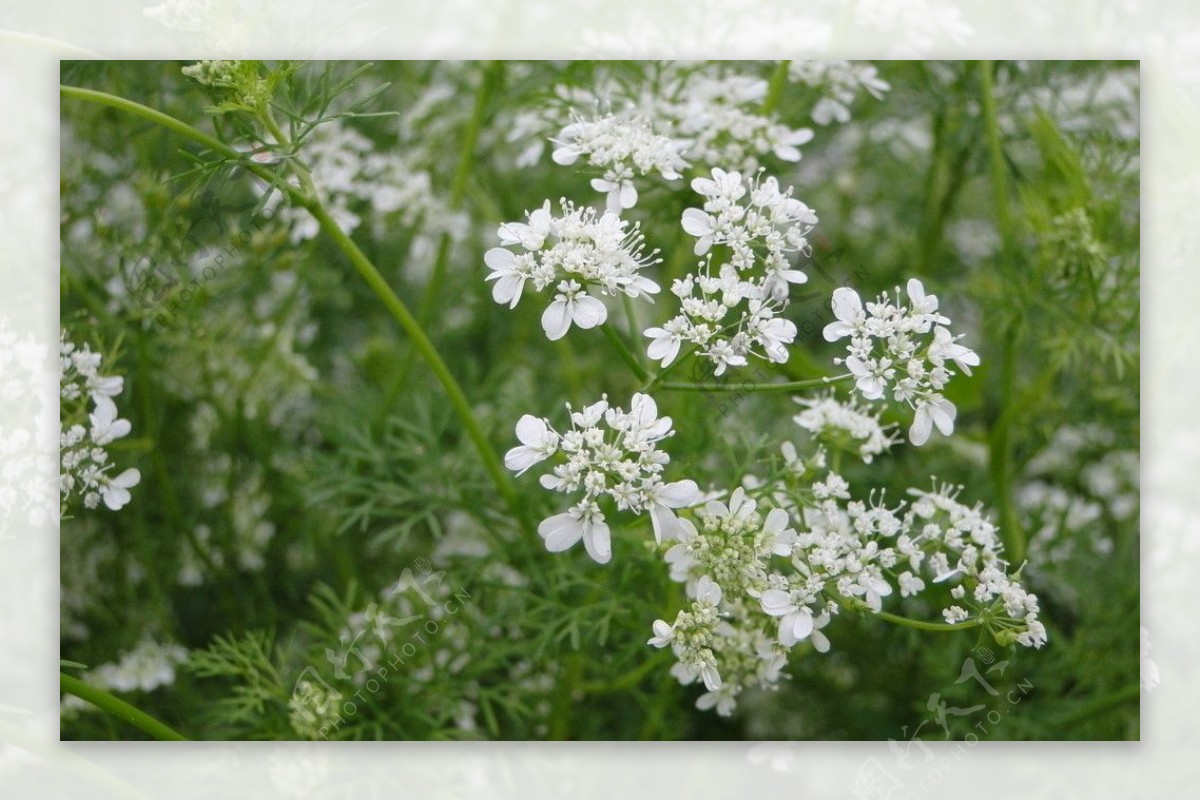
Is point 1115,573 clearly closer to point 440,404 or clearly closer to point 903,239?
point 903,239

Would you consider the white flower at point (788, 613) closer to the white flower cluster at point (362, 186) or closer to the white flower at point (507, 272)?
the white flower at point (507, 272)

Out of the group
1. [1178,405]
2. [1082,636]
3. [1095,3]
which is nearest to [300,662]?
[1082,636]

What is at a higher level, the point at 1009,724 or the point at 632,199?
the point at 632,199

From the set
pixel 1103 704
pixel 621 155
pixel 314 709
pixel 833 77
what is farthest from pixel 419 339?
pixel 1103 704

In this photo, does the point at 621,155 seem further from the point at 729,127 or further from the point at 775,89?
the point at 775,89

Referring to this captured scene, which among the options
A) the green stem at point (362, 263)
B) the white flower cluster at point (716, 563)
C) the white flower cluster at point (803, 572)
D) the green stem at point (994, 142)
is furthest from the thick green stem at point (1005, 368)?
the green stem at point (362, 263)
